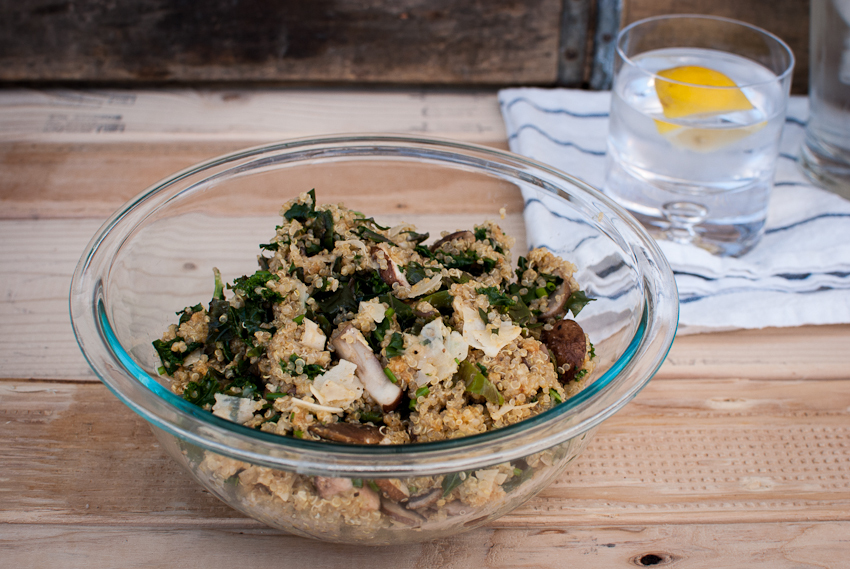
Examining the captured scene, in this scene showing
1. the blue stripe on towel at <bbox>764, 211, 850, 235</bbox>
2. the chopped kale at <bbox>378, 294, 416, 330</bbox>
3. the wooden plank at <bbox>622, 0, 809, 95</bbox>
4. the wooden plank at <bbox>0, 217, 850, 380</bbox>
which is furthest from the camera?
the wooden plank at <bbox>622, 0, 809, 95</bbox>

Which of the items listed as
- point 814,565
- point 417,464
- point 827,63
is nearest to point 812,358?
point 814,565

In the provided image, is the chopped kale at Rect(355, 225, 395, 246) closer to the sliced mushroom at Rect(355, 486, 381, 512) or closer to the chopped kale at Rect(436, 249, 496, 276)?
the chopped kale at Rect(436, 249, 496, 276)

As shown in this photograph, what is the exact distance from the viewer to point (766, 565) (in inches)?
41.1

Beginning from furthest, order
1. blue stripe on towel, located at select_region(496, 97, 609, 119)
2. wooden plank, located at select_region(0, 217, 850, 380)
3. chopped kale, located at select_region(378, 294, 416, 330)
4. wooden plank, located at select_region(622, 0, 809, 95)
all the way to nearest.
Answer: wooden plank, located at select_region(622, 0, 809, 95)
blue stripe on towel, located at select_region(496, 97, 609, 119)
wooden plank, located at select_region(0, 217, 850, 380)
chopped kale, located at select_region(378, 294, 416, 330)

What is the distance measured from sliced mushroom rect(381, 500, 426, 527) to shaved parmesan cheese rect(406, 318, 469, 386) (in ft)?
0.50

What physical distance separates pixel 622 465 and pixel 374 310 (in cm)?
52

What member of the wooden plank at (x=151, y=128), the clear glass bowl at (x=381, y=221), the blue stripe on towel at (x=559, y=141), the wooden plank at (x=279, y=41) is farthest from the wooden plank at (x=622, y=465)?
the wooden plank at (x=279, y=41)

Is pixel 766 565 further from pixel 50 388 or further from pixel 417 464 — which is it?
pixel 50 388

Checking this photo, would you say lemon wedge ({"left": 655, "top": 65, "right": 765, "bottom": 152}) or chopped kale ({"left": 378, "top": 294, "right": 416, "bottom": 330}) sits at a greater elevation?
lemon wedge ({"left": 655, "top": 65, "right": 765, "bottom": 152})

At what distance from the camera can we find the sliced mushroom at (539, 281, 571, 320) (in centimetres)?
111

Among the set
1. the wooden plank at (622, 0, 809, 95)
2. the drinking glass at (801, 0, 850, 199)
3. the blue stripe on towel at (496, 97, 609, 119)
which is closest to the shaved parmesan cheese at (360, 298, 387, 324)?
the blue stripe on towel at (496, 97, 609, 119)

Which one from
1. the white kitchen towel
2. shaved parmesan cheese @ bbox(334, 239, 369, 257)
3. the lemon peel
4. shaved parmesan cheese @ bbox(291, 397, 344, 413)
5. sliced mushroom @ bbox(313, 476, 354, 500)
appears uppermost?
the lemon peel

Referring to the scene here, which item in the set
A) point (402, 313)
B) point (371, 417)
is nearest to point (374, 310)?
point (402, 313)

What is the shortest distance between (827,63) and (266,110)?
1510 millimetres
